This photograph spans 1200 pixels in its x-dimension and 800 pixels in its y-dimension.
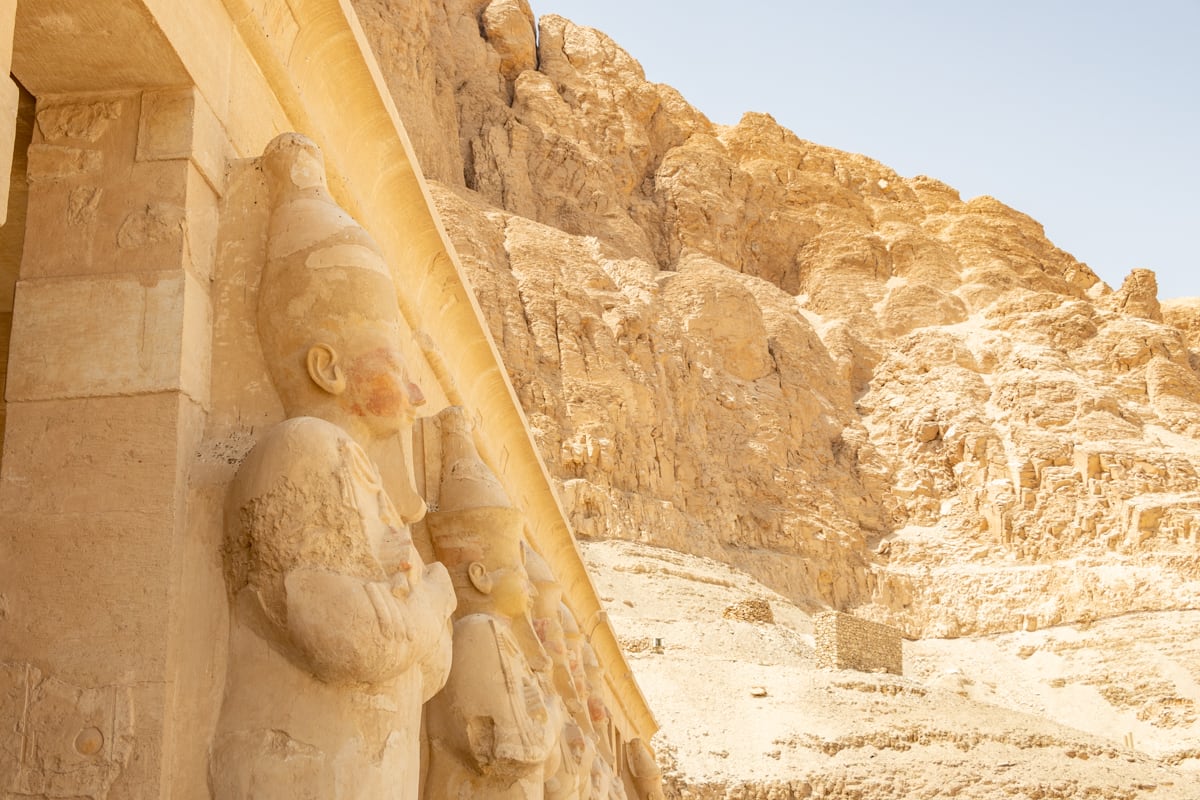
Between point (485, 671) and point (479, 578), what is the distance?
1.22 ft

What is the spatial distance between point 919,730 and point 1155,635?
1869 centimetres

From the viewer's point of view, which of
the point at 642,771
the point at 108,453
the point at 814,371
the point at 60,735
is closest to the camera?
the point at 60,735

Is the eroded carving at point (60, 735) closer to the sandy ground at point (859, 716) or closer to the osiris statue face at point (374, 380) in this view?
the osiris statue face at point (374, 380)

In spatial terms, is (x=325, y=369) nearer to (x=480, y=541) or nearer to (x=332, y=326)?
(x=332, y=326)

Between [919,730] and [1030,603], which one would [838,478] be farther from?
[919,730]

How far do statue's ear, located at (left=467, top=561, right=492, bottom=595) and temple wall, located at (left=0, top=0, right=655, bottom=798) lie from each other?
1362mm

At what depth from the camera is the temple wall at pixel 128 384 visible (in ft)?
8.77

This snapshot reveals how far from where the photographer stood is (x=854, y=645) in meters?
31.9

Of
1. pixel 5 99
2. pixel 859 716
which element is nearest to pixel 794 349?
pixel 859 716

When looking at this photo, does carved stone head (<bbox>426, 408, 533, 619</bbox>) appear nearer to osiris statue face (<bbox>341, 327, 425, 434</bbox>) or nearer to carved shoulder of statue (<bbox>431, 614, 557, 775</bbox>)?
carved shoulder of statue (<bbox>431, 614, 557, 775</bbox>)

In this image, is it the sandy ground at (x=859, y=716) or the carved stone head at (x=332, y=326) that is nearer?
the carved stone head at (x=332, y=326)

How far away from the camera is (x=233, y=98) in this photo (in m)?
3.45

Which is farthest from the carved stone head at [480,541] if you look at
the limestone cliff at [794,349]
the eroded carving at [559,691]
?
the limestone cliff at [794,349]

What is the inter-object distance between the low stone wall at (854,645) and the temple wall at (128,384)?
95.3 feet
